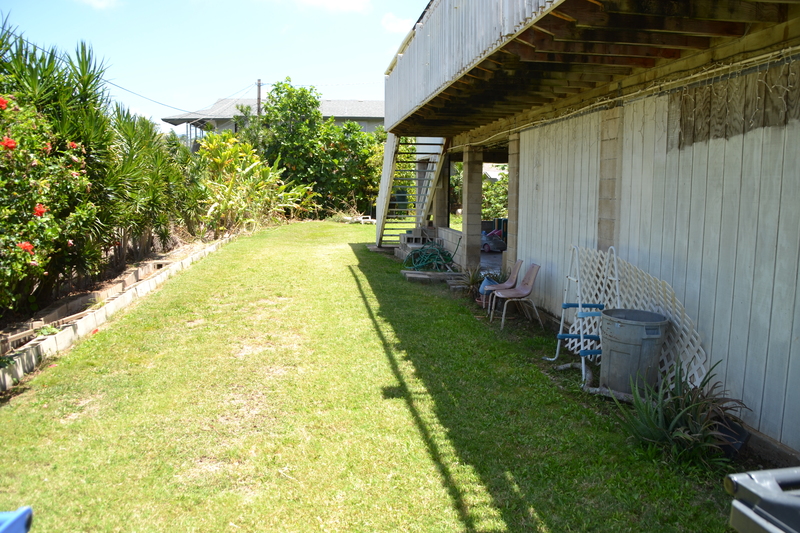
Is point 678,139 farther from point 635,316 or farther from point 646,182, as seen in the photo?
point 635,316

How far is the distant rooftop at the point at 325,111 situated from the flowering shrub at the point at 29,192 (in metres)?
31.9

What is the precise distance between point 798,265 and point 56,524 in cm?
461

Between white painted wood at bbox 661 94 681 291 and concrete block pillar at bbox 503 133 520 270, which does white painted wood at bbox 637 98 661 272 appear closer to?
white painted wood at bbox 661 94 681 291

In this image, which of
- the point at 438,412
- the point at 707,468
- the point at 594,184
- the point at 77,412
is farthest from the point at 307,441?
the point at 594,184

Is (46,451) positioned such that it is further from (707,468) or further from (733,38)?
(733,38)

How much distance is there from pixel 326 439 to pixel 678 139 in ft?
12.3

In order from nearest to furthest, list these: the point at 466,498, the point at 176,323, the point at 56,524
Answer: the point at 56,524
the point at 466,498
the point at 176,323

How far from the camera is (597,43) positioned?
468 centimetres

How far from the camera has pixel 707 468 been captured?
12.3 ft

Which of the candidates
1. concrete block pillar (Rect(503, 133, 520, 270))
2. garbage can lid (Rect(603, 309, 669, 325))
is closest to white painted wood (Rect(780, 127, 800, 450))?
garbage can lid (Rect(603, 309, 669, 325))

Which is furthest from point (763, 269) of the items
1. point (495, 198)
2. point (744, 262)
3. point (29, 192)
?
point (495, 198)

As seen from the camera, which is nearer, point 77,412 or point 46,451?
point 46,451

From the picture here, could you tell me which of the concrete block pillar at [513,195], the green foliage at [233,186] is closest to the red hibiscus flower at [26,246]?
the concrete block pillar at [513,195]

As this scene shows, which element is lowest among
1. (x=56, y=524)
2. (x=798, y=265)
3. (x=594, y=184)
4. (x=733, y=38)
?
(x=56, y=524)
